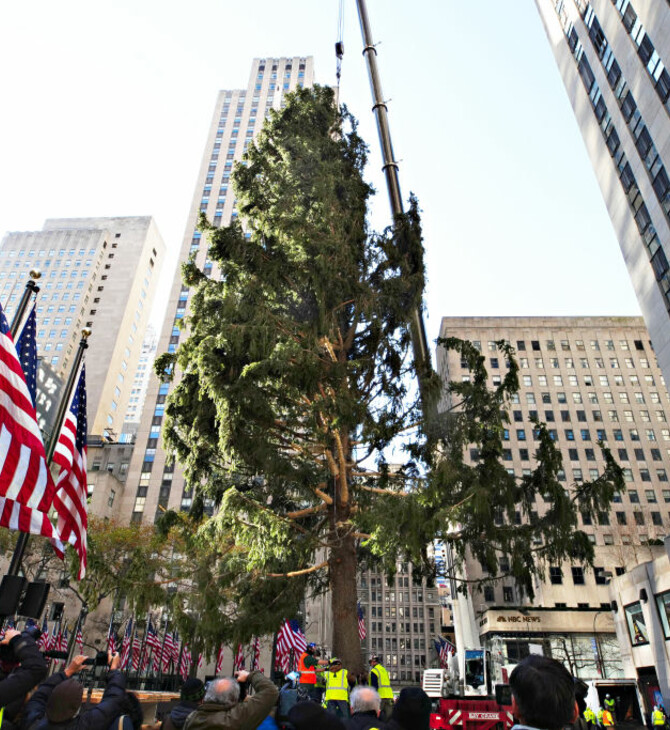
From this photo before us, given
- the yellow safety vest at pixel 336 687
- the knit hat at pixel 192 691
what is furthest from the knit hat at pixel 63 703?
the yellow safety vest at pixel 336 687

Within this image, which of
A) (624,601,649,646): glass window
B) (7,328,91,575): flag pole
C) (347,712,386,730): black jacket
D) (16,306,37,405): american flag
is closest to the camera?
(347,712,386,730): black jacket

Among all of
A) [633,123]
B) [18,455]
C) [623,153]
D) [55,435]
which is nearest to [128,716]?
[18,455]

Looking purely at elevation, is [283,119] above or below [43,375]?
below

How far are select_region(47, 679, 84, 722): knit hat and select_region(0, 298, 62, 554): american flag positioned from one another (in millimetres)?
3708

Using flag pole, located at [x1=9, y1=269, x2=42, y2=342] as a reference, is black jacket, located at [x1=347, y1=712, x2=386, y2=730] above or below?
below

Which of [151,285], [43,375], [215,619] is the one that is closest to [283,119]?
[215,619]

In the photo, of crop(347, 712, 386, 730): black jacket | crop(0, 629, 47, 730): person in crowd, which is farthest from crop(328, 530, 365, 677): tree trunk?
crop(0, 629, 47, 730): person in crowd

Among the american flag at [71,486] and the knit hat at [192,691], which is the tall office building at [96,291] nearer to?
the american flag at [71,486]

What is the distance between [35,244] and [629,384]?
115404 millimetres

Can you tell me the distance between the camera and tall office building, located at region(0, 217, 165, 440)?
3844 inches

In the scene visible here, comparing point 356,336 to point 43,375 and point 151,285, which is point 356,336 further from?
point 151,285

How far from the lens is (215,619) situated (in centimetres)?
1284

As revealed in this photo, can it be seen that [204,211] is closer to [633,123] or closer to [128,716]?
[633,123]

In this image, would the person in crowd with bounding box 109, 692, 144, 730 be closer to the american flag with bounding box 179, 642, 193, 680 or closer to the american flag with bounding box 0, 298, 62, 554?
the american flag with bounding box 0, 298, 62, 554
